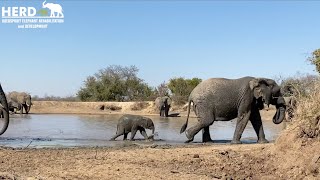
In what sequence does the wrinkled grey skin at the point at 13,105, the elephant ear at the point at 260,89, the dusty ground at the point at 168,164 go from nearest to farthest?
the dusty ground at the point at 168,164, the elephant ear at the point at 260,89, the wrinkled grey skin at the point at 13,105

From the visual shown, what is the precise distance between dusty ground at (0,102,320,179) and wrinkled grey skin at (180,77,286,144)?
4.81 m

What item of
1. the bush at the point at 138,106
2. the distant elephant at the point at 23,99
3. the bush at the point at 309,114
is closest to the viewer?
the bush at the point at 309,114

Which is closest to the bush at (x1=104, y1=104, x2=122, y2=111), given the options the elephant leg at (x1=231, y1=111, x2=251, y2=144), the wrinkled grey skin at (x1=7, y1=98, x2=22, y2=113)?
the wrinkled grey skin at (x1=7, y1=98, x2=22, y2=113)

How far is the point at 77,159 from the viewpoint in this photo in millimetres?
9984

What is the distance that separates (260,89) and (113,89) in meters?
45.4

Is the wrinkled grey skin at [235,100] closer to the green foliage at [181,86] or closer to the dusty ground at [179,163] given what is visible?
the dusty ground at [179,163]

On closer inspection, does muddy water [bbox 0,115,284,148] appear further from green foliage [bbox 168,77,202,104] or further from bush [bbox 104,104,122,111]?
green foliage [bbox 168,77,202,104]

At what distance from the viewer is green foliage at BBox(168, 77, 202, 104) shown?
5284 centimetres

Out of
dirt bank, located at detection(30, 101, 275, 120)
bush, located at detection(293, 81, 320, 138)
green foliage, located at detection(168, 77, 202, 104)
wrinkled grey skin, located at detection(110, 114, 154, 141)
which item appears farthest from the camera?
green foliage, located at detection(168, 77, 202, 104)

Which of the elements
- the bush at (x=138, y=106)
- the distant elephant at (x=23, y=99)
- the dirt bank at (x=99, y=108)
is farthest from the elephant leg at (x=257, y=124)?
the bush at (x=138, y=106)

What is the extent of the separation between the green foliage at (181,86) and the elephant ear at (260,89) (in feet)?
111

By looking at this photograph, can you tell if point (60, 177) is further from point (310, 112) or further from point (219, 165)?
point (310, 112)

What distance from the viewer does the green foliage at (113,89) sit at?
198 feet

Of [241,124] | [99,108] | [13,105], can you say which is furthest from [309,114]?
[99,108]
